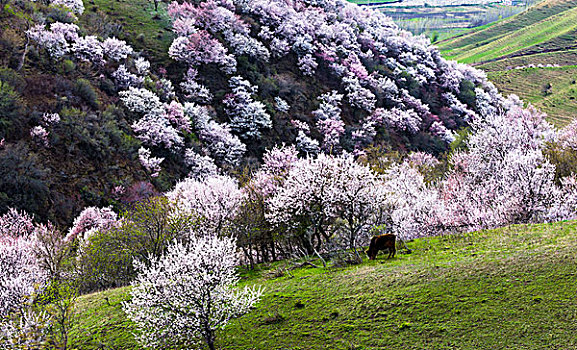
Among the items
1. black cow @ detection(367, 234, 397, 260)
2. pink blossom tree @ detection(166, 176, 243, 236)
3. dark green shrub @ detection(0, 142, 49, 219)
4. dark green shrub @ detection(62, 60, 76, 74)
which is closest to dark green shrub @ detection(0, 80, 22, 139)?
dark green shrub @ detection(0, 142, 49, 219)

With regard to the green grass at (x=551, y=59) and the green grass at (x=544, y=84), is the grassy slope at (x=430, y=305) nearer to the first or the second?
the green grass at (x=544, y=84)

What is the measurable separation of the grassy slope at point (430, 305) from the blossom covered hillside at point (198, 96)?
31216 mm

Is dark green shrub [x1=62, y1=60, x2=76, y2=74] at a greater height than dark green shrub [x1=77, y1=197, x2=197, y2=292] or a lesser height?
greater

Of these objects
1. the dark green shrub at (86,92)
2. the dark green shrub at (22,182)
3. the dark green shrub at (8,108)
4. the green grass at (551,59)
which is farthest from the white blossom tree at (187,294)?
the green grass at (551,59)

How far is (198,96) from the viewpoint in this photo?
6731cm

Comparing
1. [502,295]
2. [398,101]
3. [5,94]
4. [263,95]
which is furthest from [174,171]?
[398,101]

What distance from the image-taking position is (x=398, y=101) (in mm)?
87312

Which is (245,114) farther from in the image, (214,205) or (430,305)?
(430,305)

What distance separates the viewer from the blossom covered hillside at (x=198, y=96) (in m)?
45.4

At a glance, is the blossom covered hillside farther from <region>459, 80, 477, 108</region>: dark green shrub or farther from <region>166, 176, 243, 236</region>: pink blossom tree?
<region>166, 176, 243, 236</region>: pink blossom tree

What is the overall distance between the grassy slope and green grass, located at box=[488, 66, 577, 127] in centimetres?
13653

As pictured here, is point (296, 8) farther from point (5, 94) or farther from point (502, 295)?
point (502, 295)

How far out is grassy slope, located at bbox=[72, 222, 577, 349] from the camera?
12352 millimetres

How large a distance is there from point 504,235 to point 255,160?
45.4 m
